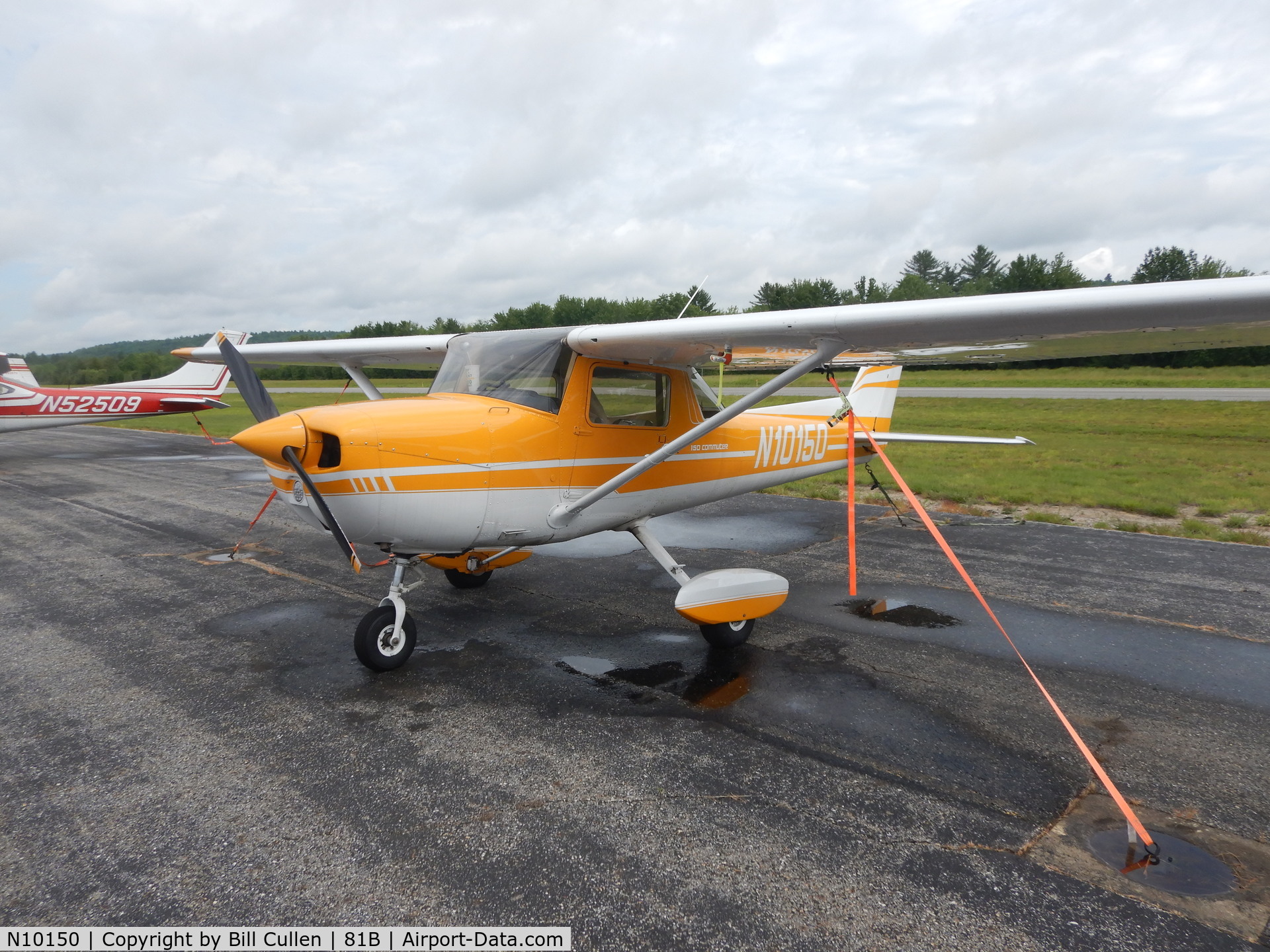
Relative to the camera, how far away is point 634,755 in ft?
11.9

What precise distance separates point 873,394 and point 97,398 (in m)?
21.4

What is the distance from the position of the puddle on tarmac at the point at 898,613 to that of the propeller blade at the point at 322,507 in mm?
3974

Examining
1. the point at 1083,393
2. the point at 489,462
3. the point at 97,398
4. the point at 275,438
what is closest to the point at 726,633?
the point at 489,462

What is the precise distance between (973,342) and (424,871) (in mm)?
4131

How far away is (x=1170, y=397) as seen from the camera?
867 inches

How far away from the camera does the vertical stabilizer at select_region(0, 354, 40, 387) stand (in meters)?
17.5

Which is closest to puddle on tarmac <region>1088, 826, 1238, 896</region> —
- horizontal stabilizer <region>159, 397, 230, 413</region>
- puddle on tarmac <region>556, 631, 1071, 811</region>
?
puddle on tarmac <region>556, 631, 1071, 811</region>

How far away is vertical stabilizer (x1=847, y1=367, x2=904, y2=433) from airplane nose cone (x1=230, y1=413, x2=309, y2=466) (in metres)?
6.57

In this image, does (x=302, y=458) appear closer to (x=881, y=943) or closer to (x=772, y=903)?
(x=772, y=903)

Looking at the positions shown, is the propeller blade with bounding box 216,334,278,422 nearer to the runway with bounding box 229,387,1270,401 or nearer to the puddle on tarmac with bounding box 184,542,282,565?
the puddle on tarmac with bounding box 184,542,282,565

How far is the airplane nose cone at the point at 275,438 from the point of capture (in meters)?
3.84

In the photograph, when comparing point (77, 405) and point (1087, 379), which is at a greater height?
point (77, 405)

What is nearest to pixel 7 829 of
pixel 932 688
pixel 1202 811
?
pixel 932 688

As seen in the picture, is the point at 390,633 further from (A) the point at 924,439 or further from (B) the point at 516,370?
(A) the point at 924,439
